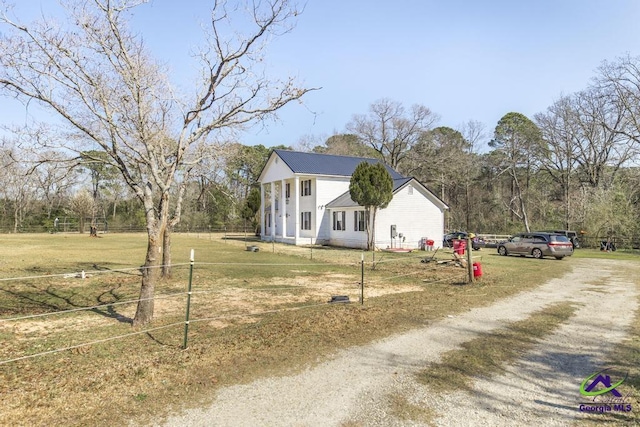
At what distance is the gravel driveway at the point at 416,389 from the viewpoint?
387 centimetres

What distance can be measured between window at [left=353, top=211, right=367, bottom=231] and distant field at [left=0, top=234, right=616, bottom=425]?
1247 cm

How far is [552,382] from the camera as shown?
15.7ft

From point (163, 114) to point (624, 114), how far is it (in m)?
42.8

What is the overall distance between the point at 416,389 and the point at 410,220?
23.9m

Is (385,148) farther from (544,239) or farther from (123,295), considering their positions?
(123,295)

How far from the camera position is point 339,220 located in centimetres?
3008

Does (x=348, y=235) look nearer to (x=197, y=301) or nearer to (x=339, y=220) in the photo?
(x=339, y=220)

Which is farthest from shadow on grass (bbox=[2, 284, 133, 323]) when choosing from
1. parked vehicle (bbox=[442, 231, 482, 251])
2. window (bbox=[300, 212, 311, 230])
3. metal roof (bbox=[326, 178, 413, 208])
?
parked vehicle (bbox=[442, 231, 482, 251])

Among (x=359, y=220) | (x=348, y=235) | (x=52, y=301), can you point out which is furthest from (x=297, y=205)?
(x=52, y=301)

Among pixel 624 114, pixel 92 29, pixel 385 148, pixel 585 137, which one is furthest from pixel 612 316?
pixel 385 148

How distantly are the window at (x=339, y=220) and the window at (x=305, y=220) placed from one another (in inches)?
97.8

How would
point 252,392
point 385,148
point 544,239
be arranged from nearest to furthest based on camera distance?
point 252,392, point 544,239, point 385,148

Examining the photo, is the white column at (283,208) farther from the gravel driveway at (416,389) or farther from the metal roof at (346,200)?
the gravel driveway at (416,389)

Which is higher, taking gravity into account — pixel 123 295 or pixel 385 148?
pixel 385 148
